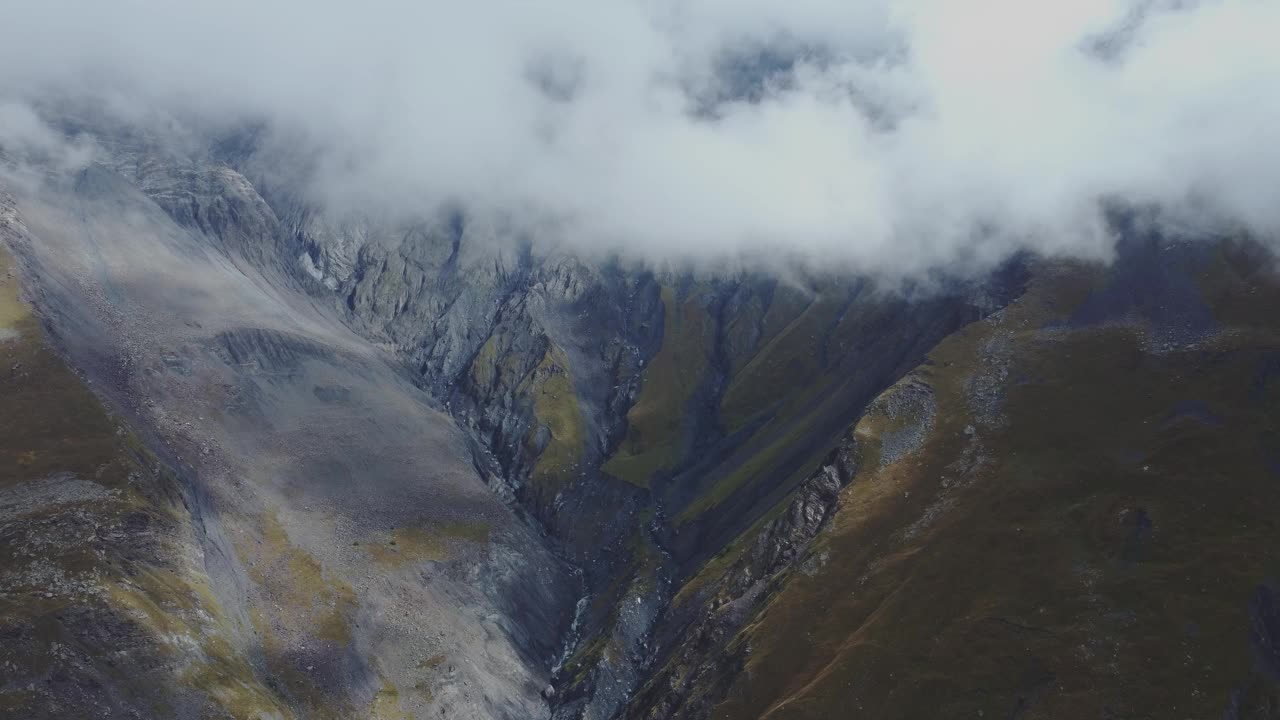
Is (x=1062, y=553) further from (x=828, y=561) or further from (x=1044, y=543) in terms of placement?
(x=828, y=561)

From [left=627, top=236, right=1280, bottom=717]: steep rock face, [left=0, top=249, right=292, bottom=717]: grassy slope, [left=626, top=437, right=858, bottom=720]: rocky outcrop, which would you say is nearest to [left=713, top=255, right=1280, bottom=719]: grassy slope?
[left=627, top=236, right=1280, bottom=717]: steep rock face

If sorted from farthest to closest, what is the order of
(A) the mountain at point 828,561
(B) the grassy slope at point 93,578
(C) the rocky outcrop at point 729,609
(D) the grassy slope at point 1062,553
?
(C) the rocky outcrop at point 729,609 < (A) the mountain at point 828,561 < (B) the grassy slope at point 93,578 < (D) the grassy slope at point 1062,553

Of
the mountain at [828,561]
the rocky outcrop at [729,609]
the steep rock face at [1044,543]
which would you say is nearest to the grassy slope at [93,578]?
the mountain at [828,561]

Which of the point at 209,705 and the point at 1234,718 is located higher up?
the point at 1234,718

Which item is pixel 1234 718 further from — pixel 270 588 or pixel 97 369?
pixel 97 369

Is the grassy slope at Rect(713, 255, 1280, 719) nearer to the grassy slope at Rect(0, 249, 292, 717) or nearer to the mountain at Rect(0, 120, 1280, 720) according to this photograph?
the mountain at Rect(0, 120, 1280, 720)

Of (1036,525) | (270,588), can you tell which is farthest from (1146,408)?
(270,588)

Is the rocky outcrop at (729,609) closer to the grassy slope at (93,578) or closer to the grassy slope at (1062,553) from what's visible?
the grassy slope at (1062,553)

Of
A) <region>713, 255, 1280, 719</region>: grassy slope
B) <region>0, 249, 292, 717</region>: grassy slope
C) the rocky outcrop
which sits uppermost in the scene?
<region>713, 255, 1280, 719</region>: grassy slope
